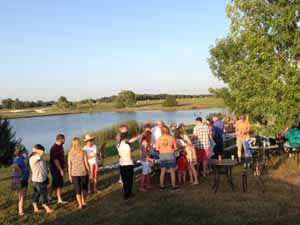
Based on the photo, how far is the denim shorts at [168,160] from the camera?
8.01 meters

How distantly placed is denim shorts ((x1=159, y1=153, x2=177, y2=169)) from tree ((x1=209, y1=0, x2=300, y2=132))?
11.4 feet

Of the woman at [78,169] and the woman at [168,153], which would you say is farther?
the woman at [168,153]

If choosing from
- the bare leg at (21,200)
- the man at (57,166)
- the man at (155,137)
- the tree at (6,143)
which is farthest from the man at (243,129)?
the tree at (6,143)

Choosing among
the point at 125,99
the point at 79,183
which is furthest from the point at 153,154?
the point at 125,99

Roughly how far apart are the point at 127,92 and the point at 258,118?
87.5 metres

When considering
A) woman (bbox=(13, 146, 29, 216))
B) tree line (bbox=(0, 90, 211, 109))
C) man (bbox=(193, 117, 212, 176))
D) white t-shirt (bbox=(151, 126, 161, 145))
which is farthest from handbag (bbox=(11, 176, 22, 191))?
tree line (bbox=(0, 90, 211, 109))

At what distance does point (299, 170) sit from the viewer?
9758mm

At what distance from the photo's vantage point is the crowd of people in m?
7.18

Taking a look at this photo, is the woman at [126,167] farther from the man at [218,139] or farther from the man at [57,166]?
the man at [218,139]

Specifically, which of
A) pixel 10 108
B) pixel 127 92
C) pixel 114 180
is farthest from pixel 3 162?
pixel 10 108

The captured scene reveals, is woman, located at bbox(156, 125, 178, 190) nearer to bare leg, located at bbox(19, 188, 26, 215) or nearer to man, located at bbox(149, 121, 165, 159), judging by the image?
man, located at bbox(149, 121, 165, 159)

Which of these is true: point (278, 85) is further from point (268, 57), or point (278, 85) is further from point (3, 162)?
point (3, 162)

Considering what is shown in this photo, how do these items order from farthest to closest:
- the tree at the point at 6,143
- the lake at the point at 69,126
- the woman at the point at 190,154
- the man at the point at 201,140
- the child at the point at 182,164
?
the lake at the point at 69,126, the tree at the point at 6,143, the man at the point at 201,140, the child at the point at 182,164, the woman at the point at 190,154

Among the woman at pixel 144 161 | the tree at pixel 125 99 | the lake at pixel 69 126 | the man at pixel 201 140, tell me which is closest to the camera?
the woman at pixel 144 161
